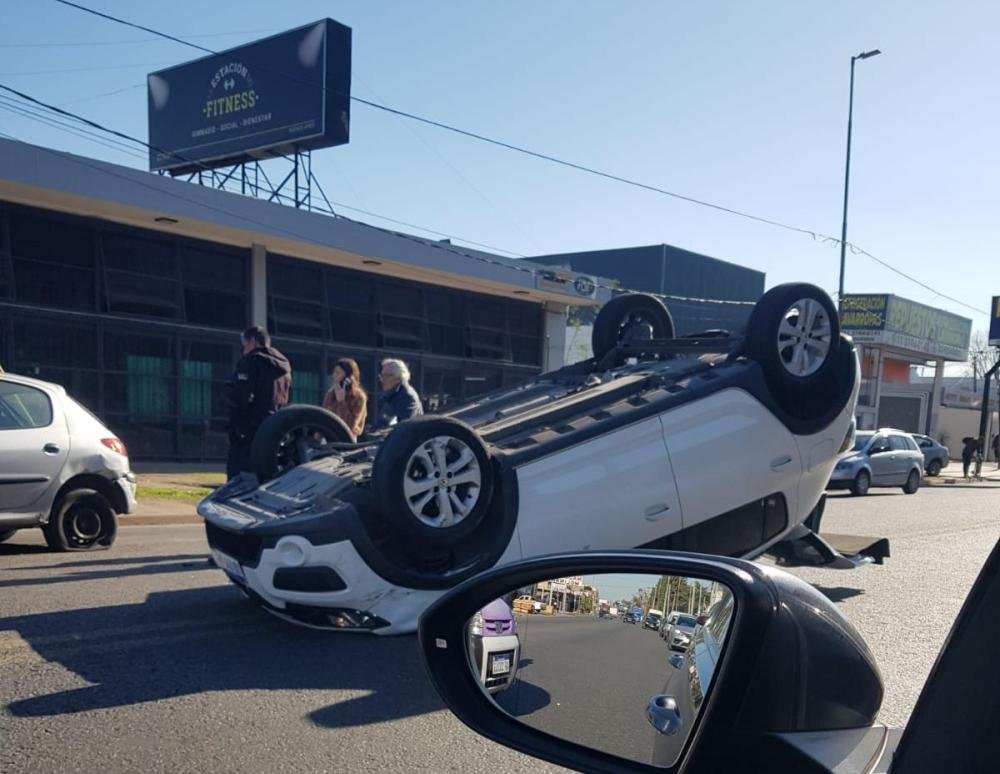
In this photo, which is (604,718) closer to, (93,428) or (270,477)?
(270,477)


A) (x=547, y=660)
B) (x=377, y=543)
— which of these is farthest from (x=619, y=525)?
(x=547, y=660)

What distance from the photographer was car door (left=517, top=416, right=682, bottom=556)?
4.66 metres

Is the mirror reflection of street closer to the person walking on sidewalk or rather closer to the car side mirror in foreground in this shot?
the car side mirror in foreground

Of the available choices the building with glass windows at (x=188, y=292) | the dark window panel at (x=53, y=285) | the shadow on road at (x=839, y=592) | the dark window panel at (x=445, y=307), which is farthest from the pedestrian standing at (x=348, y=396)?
the dark window panel at (x=445, y=307)

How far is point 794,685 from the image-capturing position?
1.28 m

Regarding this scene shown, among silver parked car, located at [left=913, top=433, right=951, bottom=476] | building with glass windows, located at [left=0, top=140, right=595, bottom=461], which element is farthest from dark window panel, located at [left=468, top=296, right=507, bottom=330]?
silver parked car, located at [left=913, top=433, right=951, bottom=476]

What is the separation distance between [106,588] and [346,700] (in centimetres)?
279

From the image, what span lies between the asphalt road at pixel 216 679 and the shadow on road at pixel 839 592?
0.02m

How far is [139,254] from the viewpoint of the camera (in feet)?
53.1

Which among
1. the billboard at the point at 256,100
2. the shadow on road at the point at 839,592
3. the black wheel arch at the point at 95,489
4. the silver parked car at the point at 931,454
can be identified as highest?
the billboard at the point at 256,100

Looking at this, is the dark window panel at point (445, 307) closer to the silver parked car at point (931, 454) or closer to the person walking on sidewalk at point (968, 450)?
the silver parked car at point (931, 454)

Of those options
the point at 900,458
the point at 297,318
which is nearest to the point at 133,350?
the point at 297,318

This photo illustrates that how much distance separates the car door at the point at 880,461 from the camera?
18656 millimetres

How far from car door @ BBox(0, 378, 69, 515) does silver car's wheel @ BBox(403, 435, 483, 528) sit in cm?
407
